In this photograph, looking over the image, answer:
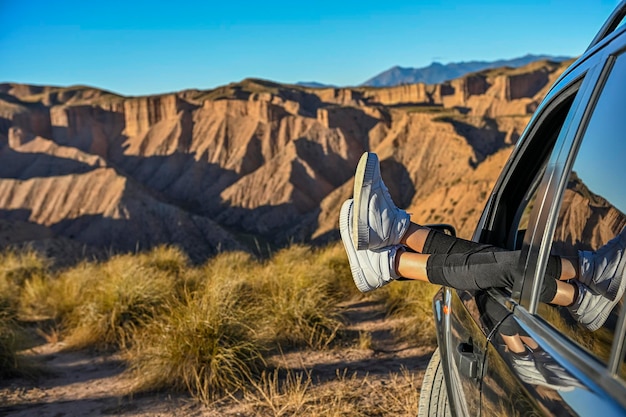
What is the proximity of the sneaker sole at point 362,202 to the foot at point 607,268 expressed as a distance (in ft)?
2.99

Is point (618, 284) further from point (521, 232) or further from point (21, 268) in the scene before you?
point (21, 268)

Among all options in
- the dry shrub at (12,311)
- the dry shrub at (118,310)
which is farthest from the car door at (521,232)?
the dry shrub at (12,311)

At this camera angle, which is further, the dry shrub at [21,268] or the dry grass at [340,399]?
the dry shrub at [21,268]

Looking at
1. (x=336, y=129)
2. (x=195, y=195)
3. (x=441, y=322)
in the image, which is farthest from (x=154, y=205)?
(x=441, y=322)

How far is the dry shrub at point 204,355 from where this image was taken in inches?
177

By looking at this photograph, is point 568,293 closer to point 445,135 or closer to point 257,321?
point 257,321

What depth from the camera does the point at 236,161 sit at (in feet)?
195

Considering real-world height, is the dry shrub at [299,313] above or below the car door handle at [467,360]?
below

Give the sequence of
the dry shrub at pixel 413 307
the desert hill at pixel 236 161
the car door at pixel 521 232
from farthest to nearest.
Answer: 1. the desert hill at pixel 236 161
2. the dry shrub at pixel 413 307
3. the car door at pixel 521 232

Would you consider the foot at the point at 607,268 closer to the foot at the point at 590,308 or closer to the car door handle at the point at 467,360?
the foot at the point at 590,308

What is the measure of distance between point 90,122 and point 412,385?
71.0m

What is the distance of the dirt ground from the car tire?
1.63 m

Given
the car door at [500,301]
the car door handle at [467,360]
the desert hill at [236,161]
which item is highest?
the car door at [500,301]

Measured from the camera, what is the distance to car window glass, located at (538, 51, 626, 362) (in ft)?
4.14
